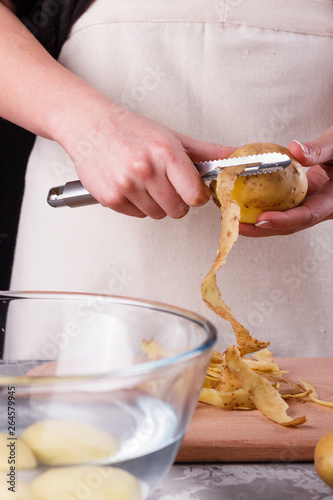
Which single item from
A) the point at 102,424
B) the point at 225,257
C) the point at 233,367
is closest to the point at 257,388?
the point at 233,367

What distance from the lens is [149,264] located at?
3.76 feet

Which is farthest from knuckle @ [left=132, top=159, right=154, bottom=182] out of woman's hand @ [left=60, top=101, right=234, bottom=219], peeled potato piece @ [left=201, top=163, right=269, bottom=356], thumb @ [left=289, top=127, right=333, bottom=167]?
thumb @ [left=289, top=127, right=333, bottom=167]

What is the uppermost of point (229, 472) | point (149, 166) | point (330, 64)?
point (330, 64)

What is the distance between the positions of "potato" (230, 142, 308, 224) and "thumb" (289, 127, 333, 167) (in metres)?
0.01

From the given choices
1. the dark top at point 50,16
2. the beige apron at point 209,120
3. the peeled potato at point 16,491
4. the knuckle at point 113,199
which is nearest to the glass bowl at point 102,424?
the peeled potato at point 16,491

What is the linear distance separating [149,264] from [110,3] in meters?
0.51

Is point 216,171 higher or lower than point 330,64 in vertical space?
lower

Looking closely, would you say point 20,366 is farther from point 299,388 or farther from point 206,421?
point 299,388

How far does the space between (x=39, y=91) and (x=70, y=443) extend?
2.31 feet

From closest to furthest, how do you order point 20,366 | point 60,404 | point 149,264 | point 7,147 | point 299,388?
point 60,404, point 20,366, point 299,388, point 149,264, point 7,147

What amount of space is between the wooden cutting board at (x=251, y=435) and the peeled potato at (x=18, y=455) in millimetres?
251

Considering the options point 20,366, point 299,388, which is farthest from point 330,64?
point 20,366

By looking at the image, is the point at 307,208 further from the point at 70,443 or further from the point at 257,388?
the point at 70,443

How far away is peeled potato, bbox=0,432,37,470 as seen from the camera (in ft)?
1.29
